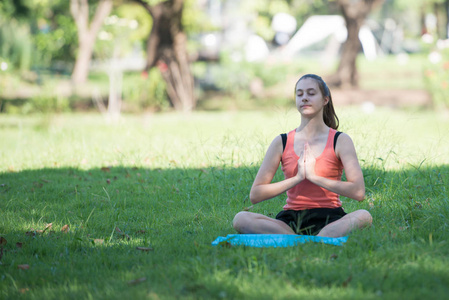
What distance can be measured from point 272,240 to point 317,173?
2.02 ft

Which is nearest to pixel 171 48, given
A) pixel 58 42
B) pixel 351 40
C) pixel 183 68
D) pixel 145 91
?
pixel 183 68

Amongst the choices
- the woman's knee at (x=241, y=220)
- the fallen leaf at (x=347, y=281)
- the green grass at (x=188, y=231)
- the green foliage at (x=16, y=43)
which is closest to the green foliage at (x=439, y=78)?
the green grass at (x=188, y=231)

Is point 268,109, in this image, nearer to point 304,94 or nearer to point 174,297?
point 304,94

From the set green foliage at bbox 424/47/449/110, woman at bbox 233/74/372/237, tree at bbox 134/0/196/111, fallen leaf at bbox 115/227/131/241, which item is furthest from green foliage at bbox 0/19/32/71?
woman at bbox 233/74/372/237

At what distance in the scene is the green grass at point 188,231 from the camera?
127 inches

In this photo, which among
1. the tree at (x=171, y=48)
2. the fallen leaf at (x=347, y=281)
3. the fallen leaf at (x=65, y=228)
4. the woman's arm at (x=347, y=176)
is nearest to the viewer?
the fallen leaf at (x=347, y=281)

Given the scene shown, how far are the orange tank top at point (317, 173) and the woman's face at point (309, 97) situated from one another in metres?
0.24

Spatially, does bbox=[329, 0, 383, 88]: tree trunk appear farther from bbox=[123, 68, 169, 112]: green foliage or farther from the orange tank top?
the orange tank top

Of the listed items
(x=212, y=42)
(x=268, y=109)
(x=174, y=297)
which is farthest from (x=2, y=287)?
(x=212, y=42)

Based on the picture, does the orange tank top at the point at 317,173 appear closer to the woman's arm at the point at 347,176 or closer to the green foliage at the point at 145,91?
the woman's arm at the point at 347,176

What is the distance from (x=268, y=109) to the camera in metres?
17.7

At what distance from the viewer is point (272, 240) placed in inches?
157

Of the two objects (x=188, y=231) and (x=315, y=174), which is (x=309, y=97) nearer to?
(x=315, y=174)

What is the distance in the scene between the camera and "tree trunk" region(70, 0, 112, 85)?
25297 millimetres
